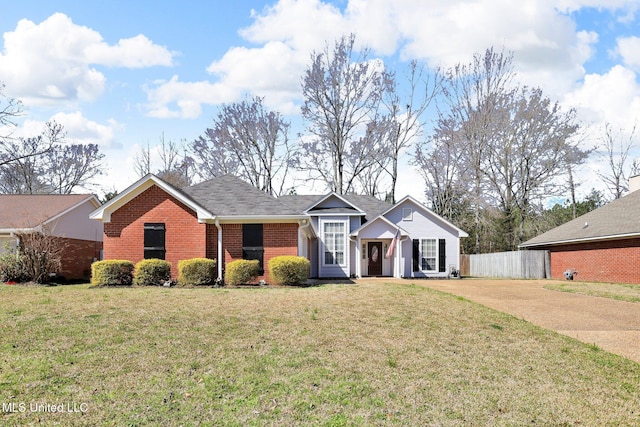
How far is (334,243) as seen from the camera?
2600cm

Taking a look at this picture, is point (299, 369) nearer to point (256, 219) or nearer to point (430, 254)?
point (256, 219)

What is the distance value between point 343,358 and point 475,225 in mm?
32300

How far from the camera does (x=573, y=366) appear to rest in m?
7.84

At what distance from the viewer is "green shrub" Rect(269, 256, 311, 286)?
57.6 ft

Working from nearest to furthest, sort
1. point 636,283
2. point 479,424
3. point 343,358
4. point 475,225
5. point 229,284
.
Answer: point 479,424 < point 343,358 < point 229,284 < point 636,283 < point 475,225

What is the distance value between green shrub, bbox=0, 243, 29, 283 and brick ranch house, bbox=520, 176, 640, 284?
24.4 m

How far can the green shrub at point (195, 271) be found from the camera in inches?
684

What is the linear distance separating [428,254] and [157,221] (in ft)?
48.2

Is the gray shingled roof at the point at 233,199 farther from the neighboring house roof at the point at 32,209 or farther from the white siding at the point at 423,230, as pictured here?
the white siding at the point at 423,230

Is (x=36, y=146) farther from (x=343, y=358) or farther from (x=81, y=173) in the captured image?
(x=343, y=358)

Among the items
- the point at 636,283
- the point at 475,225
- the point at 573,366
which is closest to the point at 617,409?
the point at 573,366

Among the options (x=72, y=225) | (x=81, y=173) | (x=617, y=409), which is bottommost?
(x=617, y=409)

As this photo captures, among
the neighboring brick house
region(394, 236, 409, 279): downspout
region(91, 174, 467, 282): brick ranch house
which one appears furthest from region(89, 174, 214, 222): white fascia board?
region(394, 236, 409, 279): downspout

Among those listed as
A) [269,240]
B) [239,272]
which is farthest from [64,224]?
[269,240]
